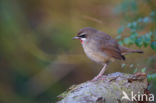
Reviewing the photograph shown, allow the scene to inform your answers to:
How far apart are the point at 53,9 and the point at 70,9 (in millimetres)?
526

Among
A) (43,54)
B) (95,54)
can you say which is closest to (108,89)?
(95,54)

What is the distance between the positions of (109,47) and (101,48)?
0.13 meters

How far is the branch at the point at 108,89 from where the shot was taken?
3879 millimetres

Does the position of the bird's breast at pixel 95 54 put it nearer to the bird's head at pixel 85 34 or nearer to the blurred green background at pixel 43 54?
the bird's head at pixel 85 34

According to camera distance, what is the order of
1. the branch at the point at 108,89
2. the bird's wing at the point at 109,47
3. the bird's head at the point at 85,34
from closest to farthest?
the branch at the point at 108,89
the bird's wing at the point at 109,47
the bird's head at the point at 85,34

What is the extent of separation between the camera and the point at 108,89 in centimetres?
427

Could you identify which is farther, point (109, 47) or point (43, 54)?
point (43, 54)

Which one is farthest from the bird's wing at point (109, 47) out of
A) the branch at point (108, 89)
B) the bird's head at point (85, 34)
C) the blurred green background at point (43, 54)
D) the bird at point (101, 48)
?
the blurred green background at point (43, 54)

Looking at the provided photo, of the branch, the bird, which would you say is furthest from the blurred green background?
the branch

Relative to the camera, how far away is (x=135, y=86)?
448 centimetres

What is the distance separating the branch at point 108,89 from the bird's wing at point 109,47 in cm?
89

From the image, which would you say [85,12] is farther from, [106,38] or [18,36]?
[106,38]

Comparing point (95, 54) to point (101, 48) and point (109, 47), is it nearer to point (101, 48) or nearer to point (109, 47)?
point (101, 48)

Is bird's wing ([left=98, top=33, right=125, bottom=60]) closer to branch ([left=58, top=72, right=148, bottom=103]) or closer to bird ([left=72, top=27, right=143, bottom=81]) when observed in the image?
bird ([left=72, top=27, right=143, bottom=81])
